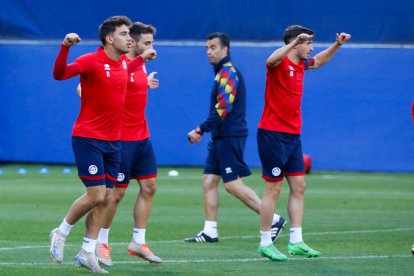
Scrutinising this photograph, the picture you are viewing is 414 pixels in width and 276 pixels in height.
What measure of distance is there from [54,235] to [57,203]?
6.84 m

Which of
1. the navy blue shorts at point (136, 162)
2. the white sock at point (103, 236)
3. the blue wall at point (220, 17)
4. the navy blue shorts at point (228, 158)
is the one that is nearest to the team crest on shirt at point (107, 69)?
the navy blue shorts at point (136, 162)

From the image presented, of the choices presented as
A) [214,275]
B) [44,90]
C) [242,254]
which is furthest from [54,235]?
Answer: [44,90]

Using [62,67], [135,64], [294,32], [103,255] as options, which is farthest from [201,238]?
[62,67]

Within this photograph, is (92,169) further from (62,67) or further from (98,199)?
(62,67)

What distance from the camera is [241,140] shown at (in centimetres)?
1191

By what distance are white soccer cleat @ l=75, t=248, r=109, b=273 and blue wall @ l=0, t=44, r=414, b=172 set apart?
14468 millimetres

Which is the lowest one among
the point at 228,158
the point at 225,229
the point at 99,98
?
the point at 225,229

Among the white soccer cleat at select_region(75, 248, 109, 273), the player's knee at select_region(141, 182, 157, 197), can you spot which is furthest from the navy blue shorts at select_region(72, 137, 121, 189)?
the player's knee at select_region(141, 182, 157, 197)

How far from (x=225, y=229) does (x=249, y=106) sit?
10.7 m

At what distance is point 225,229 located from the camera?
41.0 ft

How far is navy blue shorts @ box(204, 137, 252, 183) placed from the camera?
1175cm

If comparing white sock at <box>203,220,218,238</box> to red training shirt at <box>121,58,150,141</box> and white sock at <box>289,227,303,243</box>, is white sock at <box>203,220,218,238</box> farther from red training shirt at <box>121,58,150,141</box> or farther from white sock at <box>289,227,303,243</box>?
red training shirt at <box>121,58,150,141</box>

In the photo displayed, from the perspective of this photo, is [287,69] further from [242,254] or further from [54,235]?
[54,235]

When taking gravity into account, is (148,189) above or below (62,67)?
below
